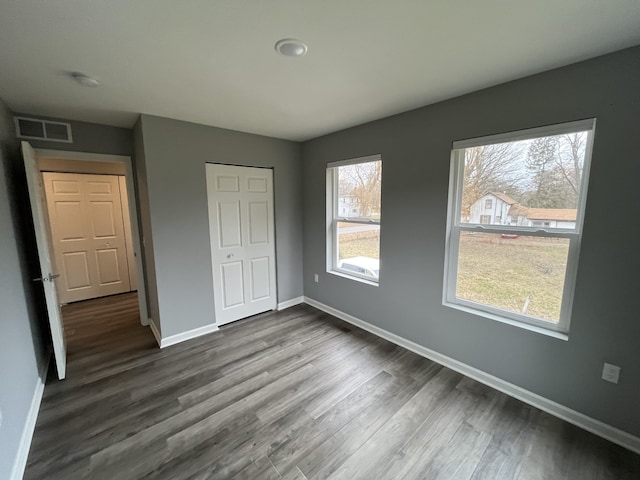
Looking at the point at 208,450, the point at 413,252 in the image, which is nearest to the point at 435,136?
the point at 413,252

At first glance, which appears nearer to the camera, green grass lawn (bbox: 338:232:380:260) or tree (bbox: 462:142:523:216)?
tree (bbox: 462:142:523:216)

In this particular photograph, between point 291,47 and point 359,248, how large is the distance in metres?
2.31

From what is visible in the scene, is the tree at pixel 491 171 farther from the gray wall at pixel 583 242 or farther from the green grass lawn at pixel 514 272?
the green grass lawn at pixel 514 272

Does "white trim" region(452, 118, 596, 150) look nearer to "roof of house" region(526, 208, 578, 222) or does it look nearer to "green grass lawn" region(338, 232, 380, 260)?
"roof of house" region(526, 208, 578, 222)

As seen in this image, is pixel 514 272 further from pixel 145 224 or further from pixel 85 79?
pixel 145 224

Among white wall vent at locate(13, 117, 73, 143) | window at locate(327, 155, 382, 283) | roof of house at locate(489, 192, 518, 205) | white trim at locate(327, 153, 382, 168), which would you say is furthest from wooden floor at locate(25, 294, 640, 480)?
white wall vent at locate(13, 117, 73, 143)

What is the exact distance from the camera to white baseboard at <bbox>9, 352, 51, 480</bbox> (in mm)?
1438

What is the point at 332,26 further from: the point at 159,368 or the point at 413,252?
the point at 159,368

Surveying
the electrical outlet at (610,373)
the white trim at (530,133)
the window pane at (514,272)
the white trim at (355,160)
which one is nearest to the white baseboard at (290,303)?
the white trim at (355,160)

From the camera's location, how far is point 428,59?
5.30 feet

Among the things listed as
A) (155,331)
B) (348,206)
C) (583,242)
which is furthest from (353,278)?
(155,331)

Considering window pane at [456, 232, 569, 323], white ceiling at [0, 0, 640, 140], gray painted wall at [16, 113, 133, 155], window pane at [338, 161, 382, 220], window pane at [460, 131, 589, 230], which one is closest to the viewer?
white ceiling at [0, 0, 640, 140]

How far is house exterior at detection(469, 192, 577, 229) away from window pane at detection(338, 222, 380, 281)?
1.06m

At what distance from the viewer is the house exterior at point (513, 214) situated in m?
1.80
